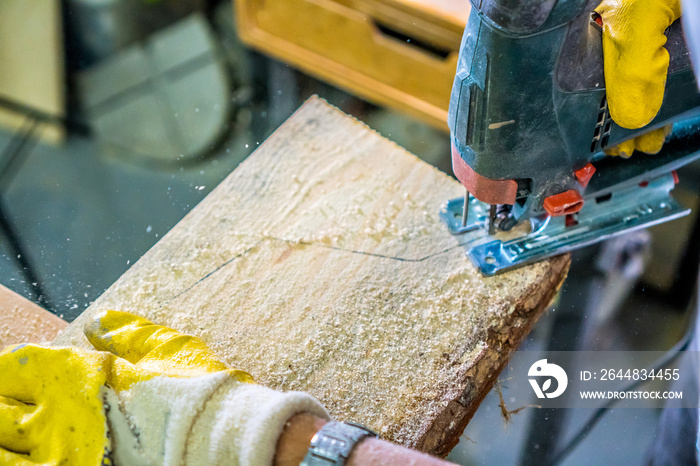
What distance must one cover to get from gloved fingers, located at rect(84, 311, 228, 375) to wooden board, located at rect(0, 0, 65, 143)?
1038 millimetres

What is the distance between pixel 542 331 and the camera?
1249mm

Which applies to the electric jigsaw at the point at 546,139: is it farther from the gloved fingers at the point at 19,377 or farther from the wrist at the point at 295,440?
the gloved fingers at the point at 19,377

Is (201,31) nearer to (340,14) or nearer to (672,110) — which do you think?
(340,14)

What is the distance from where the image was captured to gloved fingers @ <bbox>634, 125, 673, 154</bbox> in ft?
3.75

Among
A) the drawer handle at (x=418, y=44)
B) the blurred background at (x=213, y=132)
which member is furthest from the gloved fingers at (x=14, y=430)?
the drawer handle at (x=418, y=44)

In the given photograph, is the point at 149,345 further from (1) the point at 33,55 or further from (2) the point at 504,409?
(1) the point at 33,55

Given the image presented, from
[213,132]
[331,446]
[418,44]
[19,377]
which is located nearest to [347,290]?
[331,446]

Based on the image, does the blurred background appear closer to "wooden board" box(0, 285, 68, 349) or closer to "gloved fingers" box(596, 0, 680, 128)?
"wooden board" box(0, 285, 68, 349)

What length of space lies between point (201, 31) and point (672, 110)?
5.03 feet

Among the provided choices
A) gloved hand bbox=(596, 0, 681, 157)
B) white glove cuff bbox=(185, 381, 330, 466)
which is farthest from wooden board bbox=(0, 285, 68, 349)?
gloved hand bbox=(596, 0, 681, 157)

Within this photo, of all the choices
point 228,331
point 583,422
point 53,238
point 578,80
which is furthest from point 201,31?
point 583,422

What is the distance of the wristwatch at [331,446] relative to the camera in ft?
2.64

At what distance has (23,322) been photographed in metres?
1.14

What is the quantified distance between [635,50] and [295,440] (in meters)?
0.74
